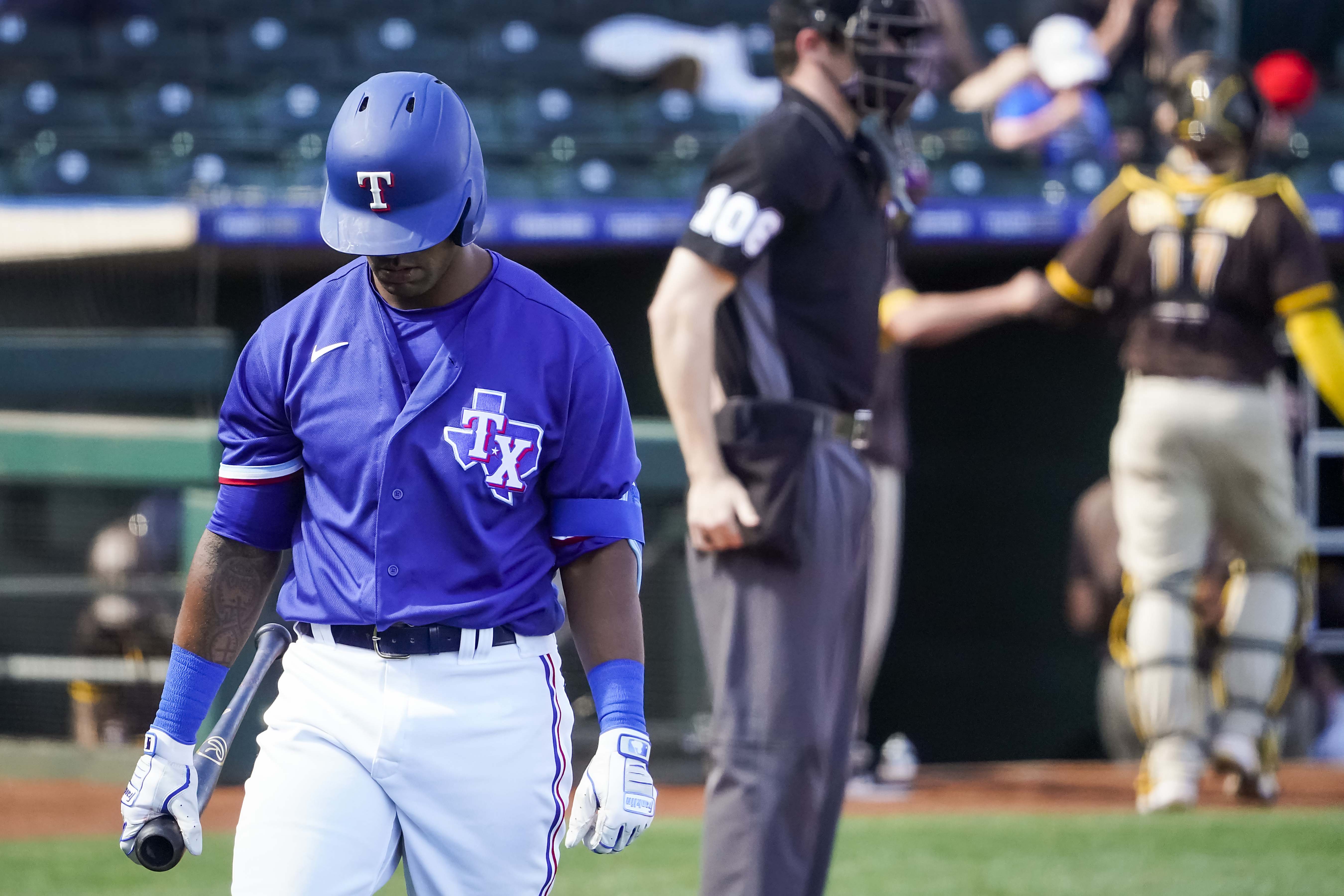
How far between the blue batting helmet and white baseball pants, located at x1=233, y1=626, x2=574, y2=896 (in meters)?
0.52

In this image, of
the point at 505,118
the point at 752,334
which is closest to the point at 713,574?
the point at 752,334

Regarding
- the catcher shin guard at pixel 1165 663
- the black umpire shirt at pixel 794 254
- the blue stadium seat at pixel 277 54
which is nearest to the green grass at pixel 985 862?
the catcher shin guard at pixel 1165 663

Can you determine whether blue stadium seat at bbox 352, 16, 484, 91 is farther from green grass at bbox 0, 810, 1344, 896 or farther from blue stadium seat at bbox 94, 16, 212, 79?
green grass at bbox 0, 810, 1344, 896

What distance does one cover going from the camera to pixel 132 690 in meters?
5.98

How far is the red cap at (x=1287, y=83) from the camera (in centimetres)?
808

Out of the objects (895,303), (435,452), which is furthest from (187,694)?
(895,303)

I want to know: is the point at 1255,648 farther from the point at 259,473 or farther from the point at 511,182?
the point at 511,182

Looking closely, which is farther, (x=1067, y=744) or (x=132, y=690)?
(x=1067, y=744)

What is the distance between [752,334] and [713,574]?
449 millimetres

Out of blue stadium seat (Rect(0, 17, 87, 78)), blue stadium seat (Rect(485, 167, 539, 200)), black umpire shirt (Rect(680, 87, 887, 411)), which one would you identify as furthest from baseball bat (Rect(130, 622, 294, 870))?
blue stadium seat (Rect(0, 17, 87, 78))

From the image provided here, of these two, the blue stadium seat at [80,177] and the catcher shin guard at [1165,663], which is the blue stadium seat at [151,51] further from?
the catcher shin guard at [1165,663]

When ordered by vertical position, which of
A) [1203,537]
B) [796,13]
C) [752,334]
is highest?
[796,13]

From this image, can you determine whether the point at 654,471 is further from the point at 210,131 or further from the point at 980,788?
the point at 210,131

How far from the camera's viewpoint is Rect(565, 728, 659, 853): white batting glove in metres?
2.18
